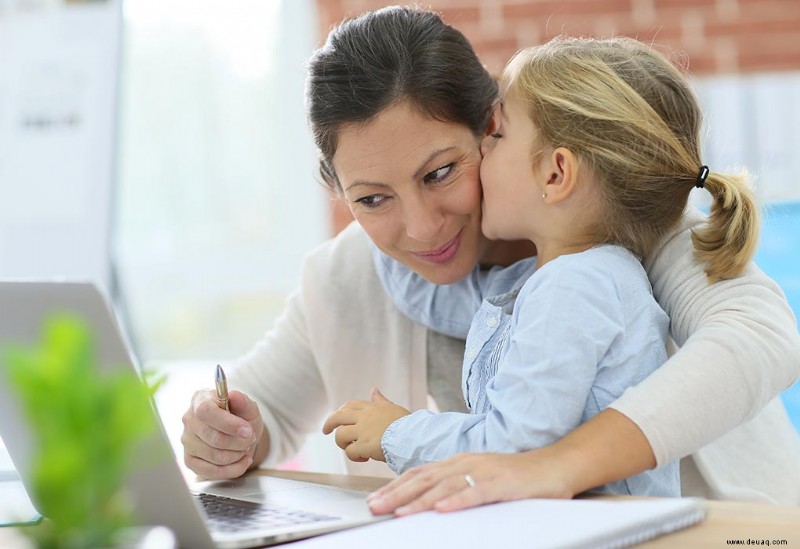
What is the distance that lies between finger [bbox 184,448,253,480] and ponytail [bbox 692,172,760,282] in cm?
63

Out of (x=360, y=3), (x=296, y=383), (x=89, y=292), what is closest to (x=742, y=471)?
(x=296, y=383)

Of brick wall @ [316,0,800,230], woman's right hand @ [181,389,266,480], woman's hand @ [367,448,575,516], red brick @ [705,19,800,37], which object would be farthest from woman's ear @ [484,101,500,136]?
red brick @ [705,19,800,37]

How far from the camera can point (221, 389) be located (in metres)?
1.20

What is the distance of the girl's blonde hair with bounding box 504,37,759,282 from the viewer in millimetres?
1131

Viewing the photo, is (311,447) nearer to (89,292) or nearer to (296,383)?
(296,383)

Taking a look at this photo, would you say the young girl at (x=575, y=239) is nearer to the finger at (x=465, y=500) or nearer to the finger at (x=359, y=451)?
the finger at (x=359, y=451)

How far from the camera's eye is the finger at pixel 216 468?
1.25 m

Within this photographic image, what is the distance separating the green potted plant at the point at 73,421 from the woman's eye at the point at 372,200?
0.94m

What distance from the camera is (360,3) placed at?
102 inches

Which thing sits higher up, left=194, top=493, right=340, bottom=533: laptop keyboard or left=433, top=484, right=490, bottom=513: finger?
Result: left=433, top=484, right=490, bottom=513: finger

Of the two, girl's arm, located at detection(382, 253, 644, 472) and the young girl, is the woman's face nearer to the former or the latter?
the young girl

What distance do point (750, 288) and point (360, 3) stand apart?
5.74ft

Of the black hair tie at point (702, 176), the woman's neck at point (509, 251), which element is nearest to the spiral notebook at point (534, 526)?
the black hair tie at point (702, 176)

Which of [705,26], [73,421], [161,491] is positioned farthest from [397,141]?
[705,26]
